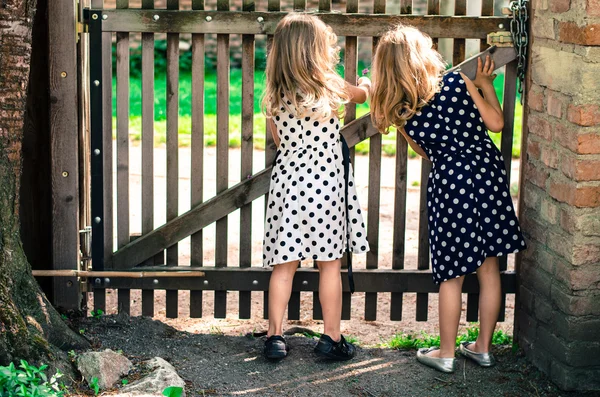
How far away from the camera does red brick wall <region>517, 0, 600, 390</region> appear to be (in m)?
3.62

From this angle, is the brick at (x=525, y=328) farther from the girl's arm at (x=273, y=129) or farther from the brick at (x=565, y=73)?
the girl's arm at (x=273, y=129)

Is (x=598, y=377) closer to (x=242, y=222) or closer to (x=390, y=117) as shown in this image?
(x=390, y=117)

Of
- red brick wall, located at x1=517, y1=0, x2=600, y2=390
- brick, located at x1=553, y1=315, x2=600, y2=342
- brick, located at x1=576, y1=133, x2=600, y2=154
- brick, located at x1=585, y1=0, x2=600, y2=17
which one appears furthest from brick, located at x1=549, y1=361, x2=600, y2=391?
brick, located at x1=585, y1=0, x2=600, y2=17

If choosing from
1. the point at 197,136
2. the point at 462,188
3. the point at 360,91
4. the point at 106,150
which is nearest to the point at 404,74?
the point at 360,91

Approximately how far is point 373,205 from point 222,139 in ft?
2.73

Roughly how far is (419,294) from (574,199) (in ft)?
3.89

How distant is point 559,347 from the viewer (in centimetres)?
386

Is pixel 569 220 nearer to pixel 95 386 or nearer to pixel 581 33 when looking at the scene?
pixel 581 33

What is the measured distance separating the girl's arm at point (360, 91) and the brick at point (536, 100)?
756 millimetres

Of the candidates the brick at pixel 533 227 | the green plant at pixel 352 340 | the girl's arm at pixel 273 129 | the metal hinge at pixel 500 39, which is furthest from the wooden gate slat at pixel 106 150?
the brick at pixel 533 227

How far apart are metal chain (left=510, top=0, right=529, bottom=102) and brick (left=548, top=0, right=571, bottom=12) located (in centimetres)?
31

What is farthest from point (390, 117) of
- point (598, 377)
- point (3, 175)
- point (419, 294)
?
point (3, 175)

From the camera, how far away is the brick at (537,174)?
402 cm

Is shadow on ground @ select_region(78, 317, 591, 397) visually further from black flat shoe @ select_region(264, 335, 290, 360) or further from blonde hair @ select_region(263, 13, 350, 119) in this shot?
blonde hair @ select_region(263, 13, 350, 119)
